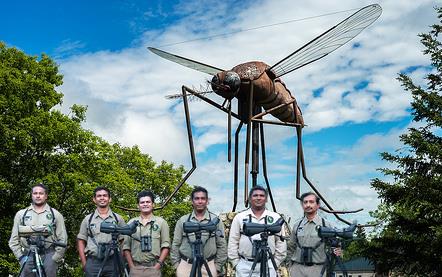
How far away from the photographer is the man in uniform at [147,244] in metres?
7.35

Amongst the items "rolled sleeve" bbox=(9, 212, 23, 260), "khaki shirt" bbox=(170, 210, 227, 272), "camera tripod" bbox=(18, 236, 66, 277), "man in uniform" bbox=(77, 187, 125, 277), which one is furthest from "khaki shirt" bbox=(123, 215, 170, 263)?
"rolled sleeve" bbox=(9, 212, 23, 260)

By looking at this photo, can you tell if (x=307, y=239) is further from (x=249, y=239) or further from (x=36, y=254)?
(x=36, y=254)

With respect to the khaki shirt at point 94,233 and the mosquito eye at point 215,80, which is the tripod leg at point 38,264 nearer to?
the khaki shirt at point 94,233

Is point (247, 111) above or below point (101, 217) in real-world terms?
above

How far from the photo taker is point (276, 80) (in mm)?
10609

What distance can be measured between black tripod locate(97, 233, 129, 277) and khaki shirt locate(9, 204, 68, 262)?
0.77 metres

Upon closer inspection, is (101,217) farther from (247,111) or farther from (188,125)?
(247,111)

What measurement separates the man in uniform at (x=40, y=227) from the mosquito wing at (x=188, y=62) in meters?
3.94

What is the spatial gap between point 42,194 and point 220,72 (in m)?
3.65

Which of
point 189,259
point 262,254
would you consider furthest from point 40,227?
point 262,254

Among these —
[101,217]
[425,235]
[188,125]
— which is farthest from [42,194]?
[425,235]

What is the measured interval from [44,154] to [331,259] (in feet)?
65.0

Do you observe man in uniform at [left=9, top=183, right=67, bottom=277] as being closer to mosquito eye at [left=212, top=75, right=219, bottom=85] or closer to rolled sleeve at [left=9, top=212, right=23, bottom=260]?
rolled sleeve at [left=9, top=212, right=23, bottom=260]

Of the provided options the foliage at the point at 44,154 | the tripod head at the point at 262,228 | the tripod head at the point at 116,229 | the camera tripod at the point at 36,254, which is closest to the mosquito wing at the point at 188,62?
the tripod head at the point at 116,229
